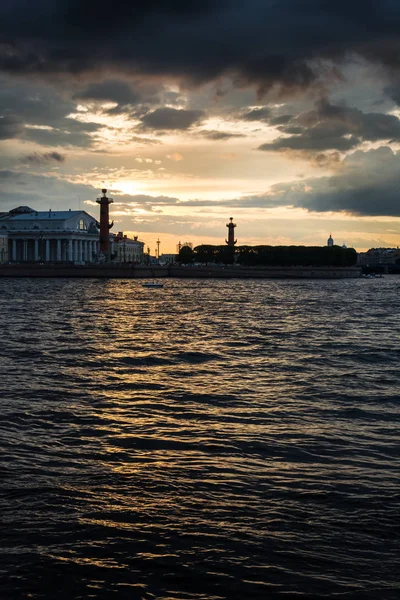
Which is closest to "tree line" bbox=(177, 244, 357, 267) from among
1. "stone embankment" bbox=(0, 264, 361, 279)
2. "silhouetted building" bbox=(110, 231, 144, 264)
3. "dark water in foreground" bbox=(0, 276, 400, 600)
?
"stone embankment" bbox=(0, 264, 361, 279)

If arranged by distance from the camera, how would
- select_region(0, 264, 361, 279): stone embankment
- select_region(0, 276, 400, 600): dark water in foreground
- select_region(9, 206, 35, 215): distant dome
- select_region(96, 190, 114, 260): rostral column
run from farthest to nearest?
select_region(9, 206, 35, 215): distant dome → select_region(96, 190, 114, 260): rostral column → select_region(0, 264, 361, 279): stone embankment → select_region(0, 276, 400, 600): dark water in foreground

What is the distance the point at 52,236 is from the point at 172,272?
20.8m

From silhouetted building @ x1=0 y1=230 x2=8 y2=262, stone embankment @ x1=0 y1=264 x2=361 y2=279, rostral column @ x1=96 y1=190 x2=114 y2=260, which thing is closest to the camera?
stone embankment @ x1=0 y1=264 x2=361 y2=279

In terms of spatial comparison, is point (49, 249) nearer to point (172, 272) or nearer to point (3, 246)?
point (3, 246)

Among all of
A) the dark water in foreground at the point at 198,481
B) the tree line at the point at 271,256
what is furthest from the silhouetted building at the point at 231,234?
the dark water in foreground at the point at 198,481

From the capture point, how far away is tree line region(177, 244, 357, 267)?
119 metres

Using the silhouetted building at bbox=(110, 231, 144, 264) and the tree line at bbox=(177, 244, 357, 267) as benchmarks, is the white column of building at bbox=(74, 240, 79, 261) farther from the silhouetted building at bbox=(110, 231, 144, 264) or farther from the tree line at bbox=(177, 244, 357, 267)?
the tree line at bbox=(177, 244, 357, 267)

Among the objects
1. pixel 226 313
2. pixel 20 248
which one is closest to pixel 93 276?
pixel 20 248

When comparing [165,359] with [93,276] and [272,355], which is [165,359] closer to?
[272,355]

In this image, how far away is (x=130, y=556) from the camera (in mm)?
5305

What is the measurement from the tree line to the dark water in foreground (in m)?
104

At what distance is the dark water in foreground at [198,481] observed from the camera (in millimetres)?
5031

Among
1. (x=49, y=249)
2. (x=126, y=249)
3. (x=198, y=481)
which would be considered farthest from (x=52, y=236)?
(x=198, y=481)

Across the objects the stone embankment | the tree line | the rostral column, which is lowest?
the stone embankment
